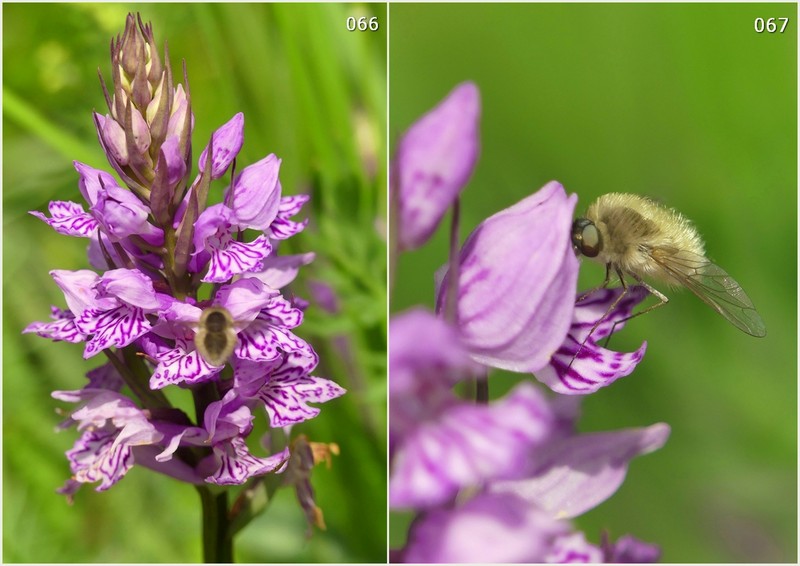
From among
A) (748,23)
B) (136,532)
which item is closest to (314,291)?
(136,532)

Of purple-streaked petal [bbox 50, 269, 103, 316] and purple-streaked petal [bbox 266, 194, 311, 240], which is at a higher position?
purple-streaked petal [bbox 266, 194, 311, 240]

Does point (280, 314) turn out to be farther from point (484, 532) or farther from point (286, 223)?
point (484, 532)

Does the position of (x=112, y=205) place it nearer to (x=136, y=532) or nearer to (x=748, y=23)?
(x=136, y=532)

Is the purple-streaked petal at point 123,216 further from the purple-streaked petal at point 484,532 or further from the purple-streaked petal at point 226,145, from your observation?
the purple-streaked petal at point 484,532

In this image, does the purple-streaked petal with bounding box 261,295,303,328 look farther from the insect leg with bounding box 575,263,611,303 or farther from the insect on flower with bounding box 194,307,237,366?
the insect leg with bounding box 575,263,611,303

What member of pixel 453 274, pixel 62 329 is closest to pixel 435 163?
pixel 453 274

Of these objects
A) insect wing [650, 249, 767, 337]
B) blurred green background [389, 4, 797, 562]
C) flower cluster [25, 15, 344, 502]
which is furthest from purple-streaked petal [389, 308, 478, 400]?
blurred green background [389, 4, 797, 562]
